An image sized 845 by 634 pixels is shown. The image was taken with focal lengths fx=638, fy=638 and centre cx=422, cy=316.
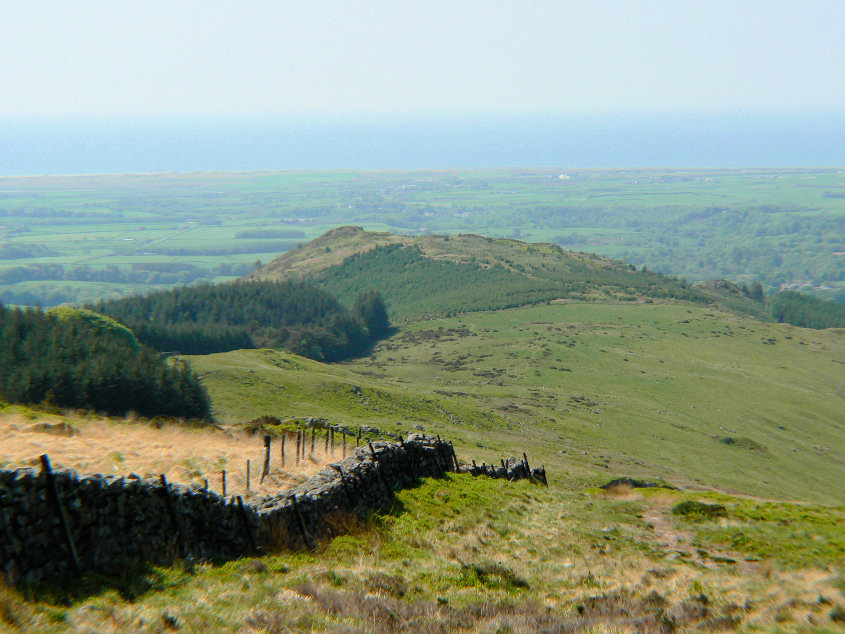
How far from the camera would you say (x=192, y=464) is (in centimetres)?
1978

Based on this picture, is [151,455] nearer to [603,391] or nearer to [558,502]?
[558,502]

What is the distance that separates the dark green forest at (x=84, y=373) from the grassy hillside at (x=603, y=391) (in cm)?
564

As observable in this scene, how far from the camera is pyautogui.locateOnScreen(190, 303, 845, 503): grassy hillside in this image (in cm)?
6794

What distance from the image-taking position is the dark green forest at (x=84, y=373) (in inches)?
1977

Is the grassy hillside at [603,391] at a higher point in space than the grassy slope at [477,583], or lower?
lower

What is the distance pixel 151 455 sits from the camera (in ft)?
66.1

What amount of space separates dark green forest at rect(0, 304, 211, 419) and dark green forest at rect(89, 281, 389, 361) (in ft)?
170

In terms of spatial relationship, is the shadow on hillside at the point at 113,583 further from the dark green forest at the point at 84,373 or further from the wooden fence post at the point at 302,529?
the dark green forest at the point at 84,373

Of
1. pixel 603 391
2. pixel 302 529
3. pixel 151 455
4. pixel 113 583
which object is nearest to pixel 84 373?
pixel 151 455

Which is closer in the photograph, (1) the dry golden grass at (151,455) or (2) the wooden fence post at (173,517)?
(2) the wooden fence post at (173,517)

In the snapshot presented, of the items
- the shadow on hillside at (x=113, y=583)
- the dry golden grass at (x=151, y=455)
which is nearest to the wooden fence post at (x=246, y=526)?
the shadow on hillside at (x=113, y=583)

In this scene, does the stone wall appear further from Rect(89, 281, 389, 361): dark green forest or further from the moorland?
Rect(89, 281, 389, 361): dark green forest

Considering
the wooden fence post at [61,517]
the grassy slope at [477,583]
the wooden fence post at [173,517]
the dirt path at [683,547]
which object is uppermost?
the wooden fence post at [61,517]

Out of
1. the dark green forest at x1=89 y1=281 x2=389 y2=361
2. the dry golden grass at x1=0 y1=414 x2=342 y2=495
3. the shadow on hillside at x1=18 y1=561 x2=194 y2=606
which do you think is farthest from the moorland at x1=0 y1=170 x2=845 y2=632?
the dark green forest at x1=89 y1=281 x2=389 y2=361
